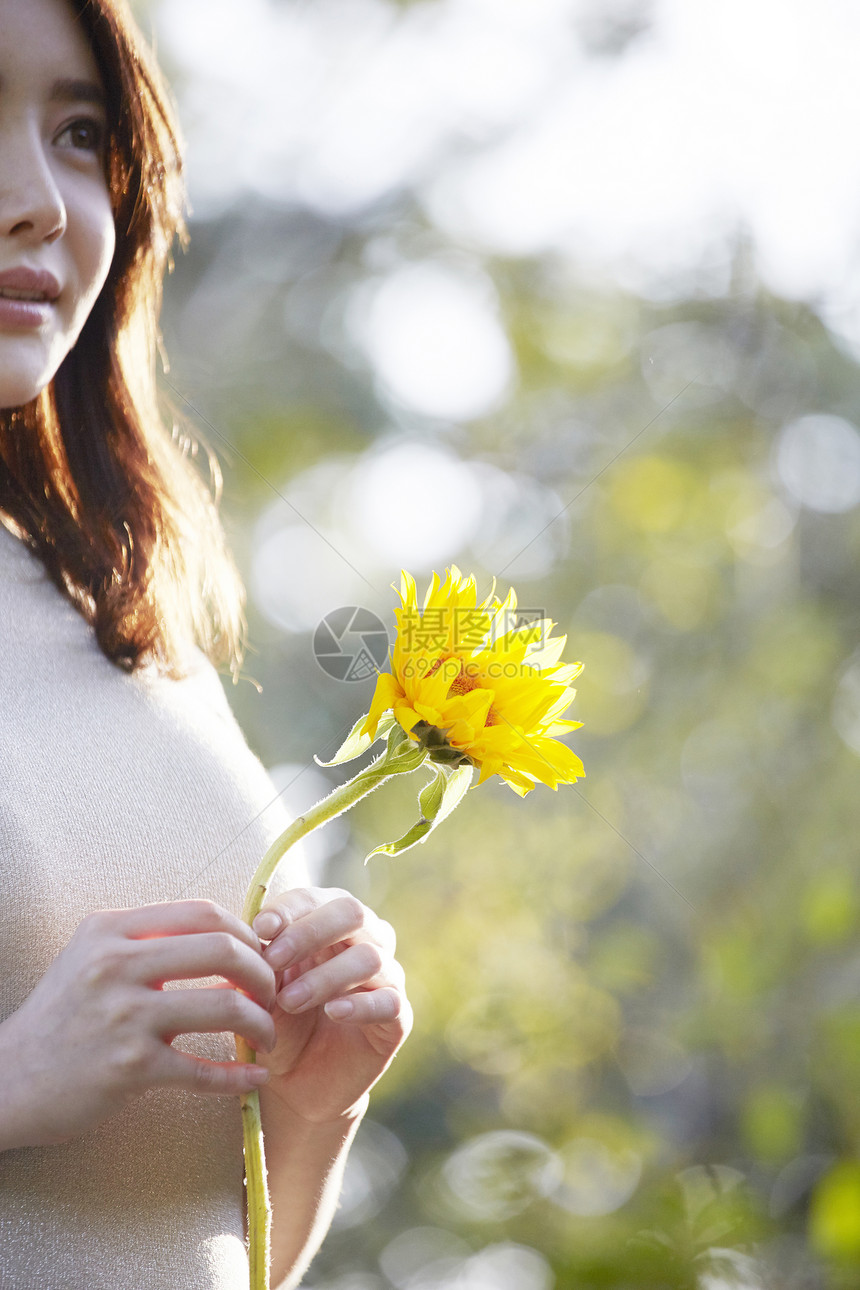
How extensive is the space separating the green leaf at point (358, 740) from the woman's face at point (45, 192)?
253 mm

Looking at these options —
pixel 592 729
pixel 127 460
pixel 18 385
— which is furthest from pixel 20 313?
pixel 592 729

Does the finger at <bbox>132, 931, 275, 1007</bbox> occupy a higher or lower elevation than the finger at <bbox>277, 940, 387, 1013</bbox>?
higher

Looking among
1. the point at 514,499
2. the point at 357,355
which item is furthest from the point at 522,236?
the point at 514,499

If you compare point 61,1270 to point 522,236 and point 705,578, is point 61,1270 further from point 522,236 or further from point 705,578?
point 522,236

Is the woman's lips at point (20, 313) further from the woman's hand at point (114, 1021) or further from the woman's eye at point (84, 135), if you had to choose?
the woman's hand at point (114, 1021)

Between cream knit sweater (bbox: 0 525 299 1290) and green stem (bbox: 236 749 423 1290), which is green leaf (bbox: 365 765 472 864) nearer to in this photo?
green stem (bbox: 236 749 423 1290)

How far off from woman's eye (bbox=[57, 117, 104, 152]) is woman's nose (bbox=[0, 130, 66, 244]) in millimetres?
42

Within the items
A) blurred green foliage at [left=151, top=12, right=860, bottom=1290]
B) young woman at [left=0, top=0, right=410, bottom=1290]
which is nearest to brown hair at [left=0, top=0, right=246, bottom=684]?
young woman at [left=0, top=0, right=410, bottom=1290]

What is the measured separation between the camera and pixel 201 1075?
14.1 inches

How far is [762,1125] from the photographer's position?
154 cm

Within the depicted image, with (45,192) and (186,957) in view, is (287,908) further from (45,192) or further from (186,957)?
(45,192)

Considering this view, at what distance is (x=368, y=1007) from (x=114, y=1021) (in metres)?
0.11

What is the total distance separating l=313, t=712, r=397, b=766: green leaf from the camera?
0.40m

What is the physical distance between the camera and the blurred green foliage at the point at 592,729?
1.80m
